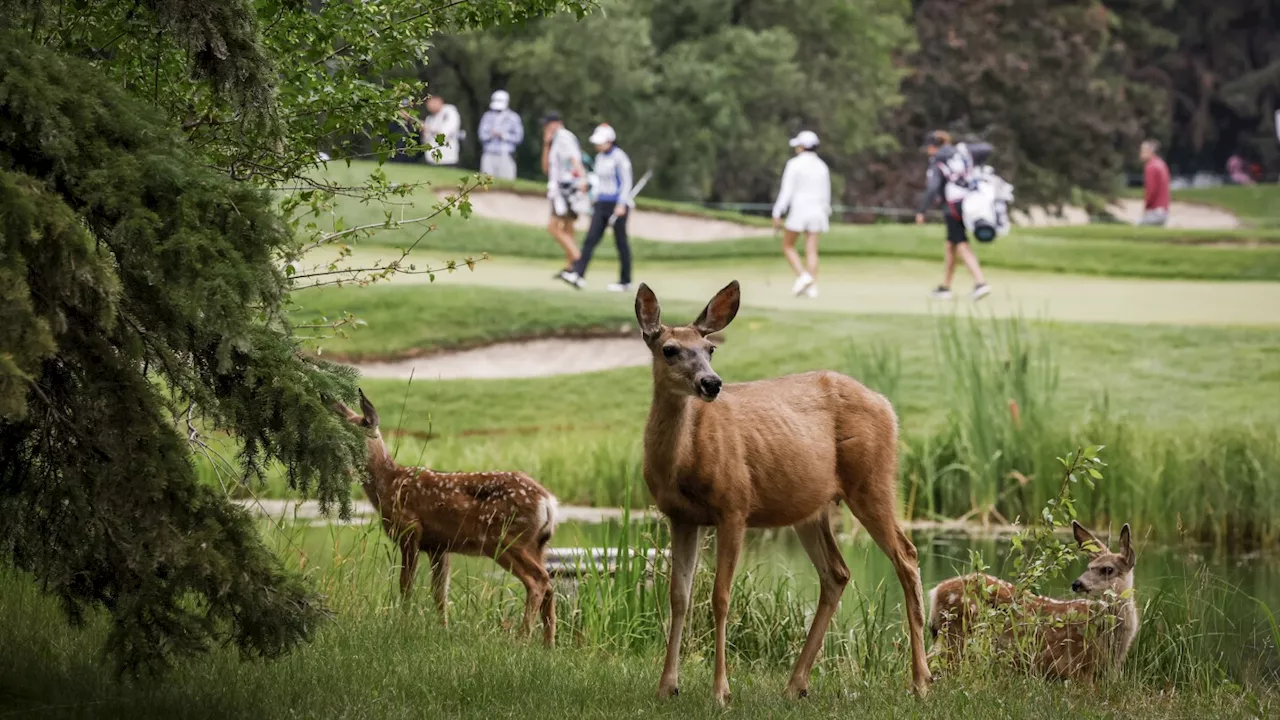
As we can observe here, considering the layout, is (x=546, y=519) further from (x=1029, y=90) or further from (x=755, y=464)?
(x=1029, y=90)

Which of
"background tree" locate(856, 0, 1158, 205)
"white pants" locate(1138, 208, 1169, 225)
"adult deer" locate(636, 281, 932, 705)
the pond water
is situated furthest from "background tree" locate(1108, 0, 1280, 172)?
"adult deer" locate(636, 281, 932, 705)

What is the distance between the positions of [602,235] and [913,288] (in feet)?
12.4

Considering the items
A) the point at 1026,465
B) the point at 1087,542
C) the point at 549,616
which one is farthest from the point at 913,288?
the point at 1087,542

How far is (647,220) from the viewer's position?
2236 centimetres

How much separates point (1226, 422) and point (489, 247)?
9860 mm

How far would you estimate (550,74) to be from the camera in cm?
2227

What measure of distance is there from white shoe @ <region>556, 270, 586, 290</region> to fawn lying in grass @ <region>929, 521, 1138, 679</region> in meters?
12.4

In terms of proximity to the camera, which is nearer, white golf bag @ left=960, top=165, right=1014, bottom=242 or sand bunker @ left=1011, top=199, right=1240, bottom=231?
white golf bag @ left=960, top=165, right=1014, bottom=242

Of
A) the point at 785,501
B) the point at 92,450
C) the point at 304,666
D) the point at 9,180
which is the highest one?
the point at 9,180

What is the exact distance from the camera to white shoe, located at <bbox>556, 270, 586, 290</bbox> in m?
18.7

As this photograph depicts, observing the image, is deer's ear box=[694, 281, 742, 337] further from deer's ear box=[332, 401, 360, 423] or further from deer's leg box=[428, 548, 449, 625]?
deer's leg box=[428, 548, 449, 625]

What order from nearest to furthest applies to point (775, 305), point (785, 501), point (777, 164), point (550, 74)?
point (785, 501) < point (775, 305) < point (550, 74) < point (777, 164)

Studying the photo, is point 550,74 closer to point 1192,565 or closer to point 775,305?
point 775,305

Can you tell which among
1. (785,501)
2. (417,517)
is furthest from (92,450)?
(417,517)
